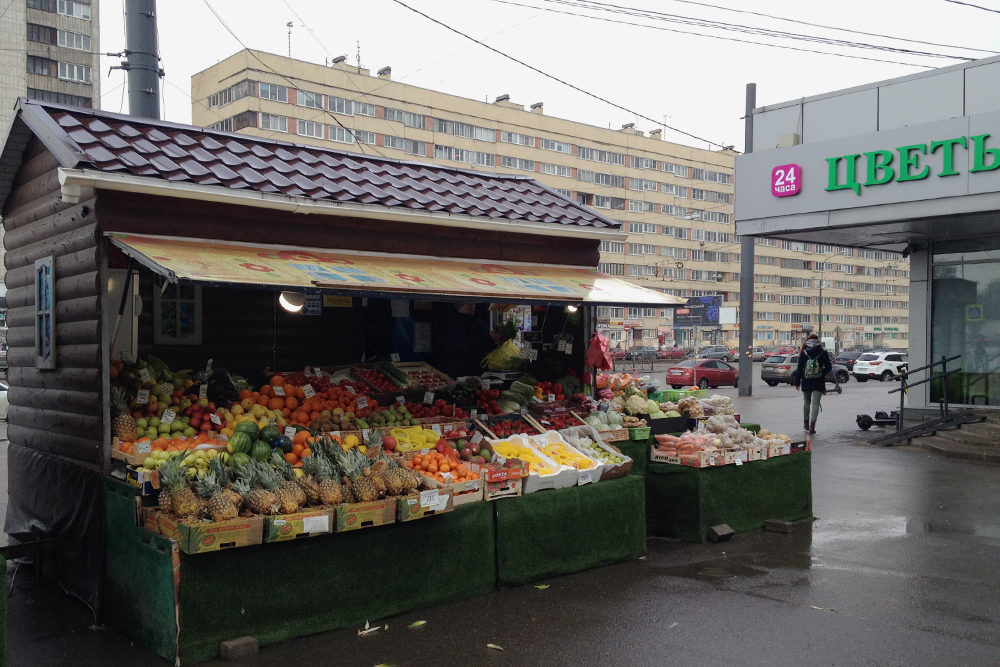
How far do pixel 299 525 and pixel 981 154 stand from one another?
1278cm

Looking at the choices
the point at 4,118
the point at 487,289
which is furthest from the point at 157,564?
the point at 4,118

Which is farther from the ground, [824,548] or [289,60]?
[289,60]

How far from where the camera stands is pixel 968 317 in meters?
16.5

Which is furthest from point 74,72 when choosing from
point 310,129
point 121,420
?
point 121,420

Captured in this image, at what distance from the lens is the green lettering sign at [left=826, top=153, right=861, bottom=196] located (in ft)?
48.6

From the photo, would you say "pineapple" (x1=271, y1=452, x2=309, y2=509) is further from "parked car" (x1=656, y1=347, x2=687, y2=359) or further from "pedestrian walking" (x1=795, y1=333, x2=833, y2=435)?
"parked car" (x1=656, y1=347, x2=687, y2=359)

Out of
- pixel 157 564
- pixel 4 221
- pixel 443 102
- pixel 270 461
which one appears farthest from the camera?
pixel 443 102

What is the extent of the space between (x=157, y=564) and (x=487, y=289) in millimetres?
3645

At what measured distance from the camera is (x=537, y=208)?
9234mm

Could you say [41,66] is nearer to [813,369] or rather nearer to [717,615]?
[813,369]

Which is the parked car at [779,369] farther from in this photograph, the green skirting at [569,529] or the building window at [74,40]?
the building window at [74,40]

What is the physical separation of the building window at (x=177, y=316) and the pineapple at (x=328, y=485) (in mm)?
3269

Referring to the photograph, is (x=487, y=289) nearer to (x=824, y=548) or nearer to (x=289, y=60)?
(x=824, y=548)

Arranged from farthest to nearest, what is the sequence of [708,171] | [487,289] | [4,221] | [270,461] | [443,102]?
[708,171] < [443,102] < [4,221] < [487,289] < [270,461]
